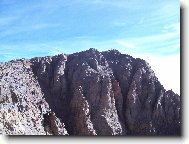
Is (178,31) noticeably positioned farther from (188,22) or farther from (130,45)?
(130,45)

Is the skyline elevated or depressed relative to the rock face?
elevated

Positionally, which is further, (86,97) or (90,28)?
(86,97)

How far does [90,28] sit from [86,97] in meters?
2.21

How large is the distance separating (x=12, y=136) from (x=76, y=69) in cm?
322

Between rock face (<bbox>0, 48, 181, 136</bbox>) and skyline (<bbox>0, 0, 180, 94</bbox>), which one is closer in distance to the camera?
skyline (<bbox>0, 0, 180, 94</bbox>)

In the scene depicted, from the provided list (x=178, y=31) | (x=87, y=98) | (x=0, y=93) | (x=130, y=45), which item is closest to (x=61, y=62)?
(x=87, y=98)

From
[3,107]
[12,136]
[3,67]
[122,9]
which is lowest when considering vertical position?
[12,136]

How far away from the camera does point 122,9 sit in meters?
5.98

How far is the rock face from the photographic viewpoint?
6562 millimetres

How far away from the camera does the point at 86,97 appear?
7.97 meters

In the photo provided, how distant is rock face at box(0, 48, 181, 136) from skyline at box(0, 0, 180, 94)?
0.68 meters

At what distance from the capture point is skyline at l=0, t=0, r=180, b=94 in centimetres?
587

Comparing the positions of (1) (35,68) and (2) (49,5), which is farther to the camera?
(1) (35,68)

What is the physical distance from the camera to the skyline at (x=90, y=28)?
5.87 meters
